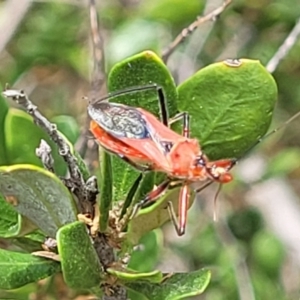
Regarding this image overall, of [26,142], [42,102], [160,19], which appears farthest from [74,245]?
[42,102]

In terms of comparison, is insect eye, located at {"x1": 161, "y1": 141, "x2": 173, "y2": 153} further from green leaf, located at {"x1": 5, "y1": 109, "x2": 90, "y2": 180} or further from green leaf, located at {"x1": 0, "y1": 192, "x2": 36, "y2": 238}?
green leaf, located at {"x1": 0, "y1": 192, "x2": 36, "y2": 238}

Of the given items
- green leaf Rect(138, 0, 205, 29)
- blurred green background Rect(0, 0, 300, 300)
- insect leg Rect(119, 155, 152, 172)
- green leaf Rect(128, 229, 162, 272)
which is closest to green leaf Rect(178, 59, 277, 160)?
insect leg Rect(119, 155, 152, 172)

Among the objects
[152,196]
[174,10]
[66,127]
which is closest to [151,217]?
[152,196]

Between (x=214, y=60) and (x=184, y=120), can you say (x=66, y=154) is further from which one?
(x=214, y=60)

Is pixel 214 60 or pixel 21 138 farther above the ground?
pixel 21 138

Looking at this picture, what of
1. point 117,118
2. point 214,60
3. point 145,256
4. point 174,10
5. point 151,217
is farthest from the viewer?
point 214,60

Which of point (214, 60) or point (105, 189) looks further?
point (214, 60)

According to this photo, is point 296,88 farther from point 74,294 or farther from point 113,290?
point 113,290
